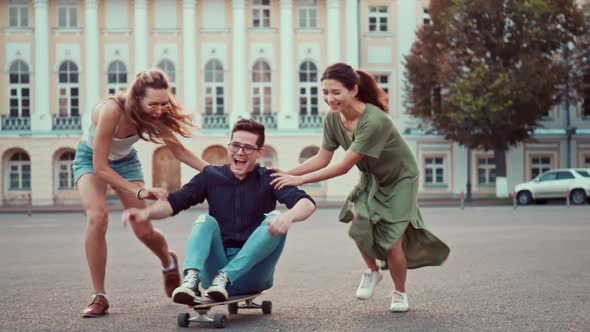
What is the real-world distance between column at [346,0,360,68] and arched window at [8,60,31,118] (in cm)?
1571

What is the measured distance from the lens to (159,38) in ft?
160

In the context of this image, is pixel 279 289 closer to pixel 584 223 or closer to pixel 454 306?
pixel 454 306

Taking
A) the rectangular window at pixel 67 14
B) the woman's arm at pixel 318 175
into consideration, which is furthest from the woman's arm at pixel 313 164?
the rectangular window at pixel 67 14

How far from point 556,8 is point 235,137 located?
37708 mm

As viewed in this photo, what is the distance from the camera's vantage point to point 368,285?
7723 millimetres

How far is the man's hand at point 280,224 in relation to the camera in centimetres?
657

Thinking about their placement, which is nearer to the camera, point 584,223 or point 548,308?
point 548,308

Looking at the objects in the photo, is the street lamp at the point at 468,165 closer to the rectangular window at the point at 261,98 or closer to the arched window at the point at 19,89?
the rectangular window at the point at 261,98

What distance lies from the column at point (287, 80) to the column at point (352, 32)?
111 inches

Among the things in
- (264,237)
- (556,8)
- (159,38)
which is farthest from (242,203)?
(159,38)

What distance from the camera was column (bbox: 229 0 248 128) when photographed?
4850 centimetres

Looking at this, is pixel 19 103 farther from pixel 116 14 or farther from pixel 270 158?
pixel 270 158

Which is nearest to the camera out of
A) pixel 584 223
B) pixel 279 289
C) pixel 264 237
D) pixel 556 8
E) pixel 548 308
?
pixel 264 237

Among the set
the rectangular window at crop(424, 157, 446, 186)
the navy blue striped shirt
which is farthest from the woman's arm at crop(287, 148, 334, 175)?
the rectangular window at crop(424, 157, 446, 186)
